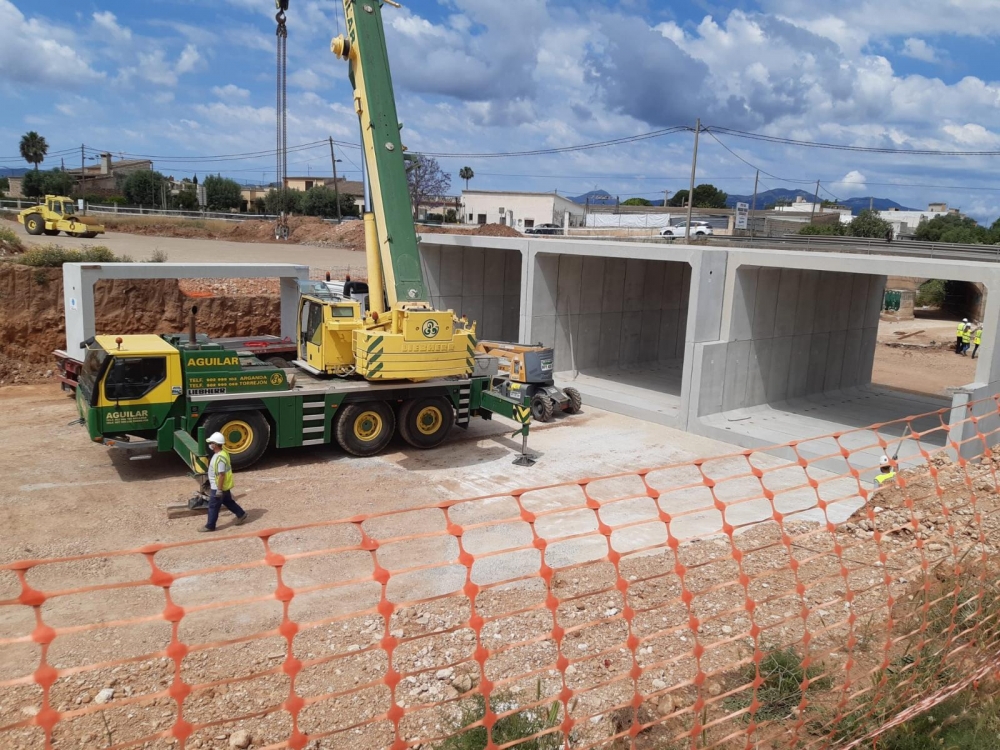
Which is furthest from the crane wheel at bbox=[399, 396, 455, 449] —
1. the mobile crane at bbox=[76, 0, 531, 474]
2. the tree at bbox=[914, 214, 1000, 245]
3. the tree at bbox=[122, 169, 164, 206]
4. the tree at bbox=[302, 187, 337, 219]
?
the tree at bbox=[122, 169, 164, 206]

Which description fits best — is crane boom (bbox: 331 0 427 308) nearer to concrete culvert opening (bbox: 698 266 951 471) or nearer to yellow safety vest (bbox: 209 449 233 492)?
yellow safety vest (bbox: 209 449 233 492)

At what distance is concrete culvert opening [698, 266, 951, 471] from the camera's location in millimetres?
15977

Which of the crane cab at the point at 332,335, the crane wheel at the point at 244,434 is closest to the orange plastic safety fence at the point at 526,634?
the crane wheel at the point at 244,434

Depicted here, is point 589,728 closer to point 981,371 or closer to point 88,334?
point 981,371

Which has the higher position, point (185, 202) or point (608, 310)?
point (185, 202)

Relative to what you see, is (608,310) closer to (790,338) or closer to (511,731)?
(790,338)

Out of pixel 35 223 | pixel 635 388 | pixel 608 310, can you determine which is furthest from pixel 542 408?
pixel 35 223

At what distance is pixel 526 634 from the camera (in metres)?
7.53

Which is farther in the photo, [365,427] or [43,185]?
[43,185]

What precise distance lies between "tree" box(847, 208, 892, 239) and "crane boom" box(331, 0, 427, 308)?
4333cm

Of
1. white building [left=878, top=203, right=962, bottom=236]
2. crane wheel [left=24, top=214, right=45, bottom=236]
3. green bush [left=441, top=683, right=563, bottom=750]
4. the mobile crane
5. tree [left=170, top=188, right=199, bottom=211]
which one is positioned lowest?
green bush [left=441, top=683, right=563, bottom=750]

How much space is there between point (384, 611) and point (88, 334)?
1479cm

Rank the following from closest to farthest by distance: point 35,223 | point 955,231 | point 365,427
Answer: point 365,427 → point 35,223 → point 955,231

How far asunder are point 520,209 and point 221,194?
28603 mm
